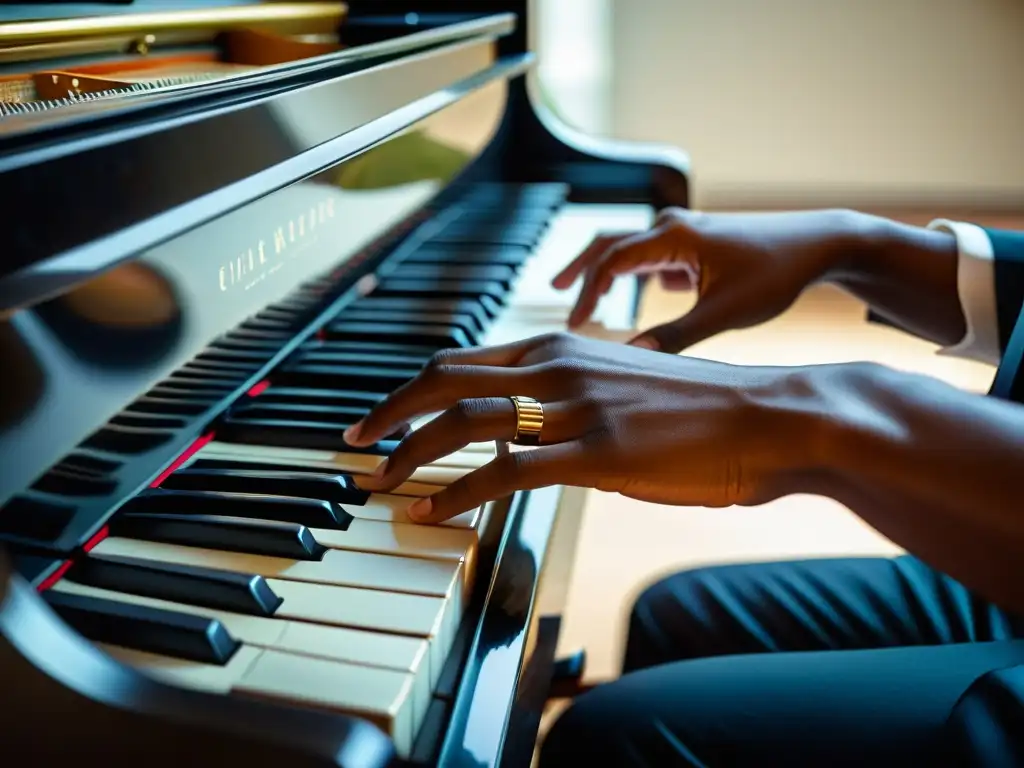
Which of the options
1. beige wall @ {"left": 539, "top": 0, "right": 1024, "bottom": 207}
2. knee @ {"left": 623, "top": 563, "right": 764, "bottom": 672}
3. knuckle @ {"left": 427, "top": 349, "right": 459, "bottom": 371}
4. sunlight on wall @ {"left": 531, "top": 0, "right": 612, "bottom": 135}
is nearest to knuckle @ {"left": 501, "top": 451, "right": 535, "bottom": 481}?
knuckle @ {"left": 427, "top": 349, "right": 459, "bottom": 371}

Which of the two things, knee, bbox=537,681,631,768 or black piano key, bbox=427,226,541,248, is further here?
black piano key, bbox=427,226,541,248

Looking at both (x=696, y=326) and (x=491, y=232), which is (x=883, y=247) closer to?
(x=696, y=326)

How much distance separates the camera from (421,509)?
0.63 meters

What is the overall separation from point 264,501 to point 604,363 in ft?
0.84

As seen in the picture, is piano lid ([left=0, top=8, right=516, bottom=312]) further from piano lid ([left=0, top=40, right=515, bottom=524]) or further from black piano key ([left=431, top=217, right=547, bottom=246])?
black piano key ([left=431, top=217, right=547, bottom=246])

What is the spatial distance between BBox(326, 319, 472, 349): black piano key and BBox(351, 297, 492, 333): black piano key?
0.13 feet

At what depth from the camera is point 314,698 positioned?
0.46 m

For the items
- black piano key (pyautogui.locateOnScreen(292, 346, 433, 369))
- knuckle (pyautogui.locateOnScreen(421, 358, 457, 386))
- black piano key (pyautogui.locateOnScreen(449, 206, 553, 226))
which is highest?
knuckle (pyautogui.locateOnScreen(421, 358, 457, 386))

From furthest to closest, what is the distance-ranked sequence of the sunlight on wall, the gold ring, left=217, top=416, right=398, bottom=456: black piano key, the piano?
the sunlight on wall < left=217, top=416, right=398, bottom=456: black piano key < the gold ring < the piano

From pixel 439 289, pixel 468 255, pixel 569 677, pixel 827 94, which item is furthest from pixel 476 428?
pixel 827 94

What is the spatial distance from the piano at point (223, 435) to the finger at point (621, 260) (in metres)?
0.07

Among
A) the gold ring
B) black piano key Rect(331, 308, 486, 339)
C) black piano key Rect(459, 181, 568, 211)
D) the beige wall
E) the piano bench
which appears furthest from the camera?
the beige wall

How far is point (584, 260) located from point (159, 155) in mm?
657

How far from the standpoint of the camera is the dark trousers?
680 mm
